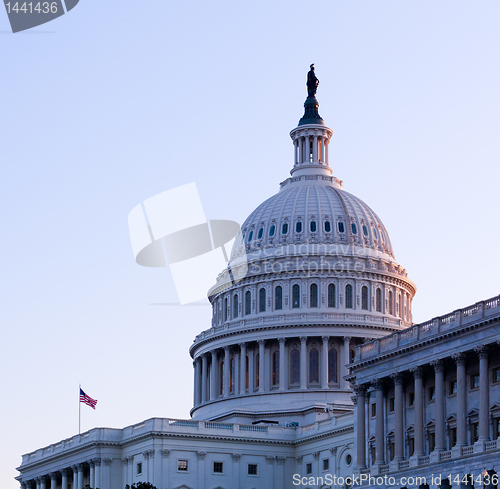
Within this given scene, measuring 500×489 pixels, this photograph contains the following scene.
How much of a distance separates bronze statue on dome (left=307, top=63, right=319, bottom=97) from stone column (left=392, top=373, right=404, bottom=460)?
84256 millimetres

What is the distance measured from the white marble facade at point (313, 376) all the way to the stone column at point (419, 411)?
9 centimetres

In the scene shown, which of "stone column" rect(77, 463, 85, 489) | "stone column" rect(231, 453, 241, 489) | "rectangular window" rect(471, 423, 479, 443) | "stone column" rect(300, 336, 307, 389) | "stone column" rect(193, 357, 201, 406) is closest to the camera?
"rectangular window" rect(471, 423, 479, 443)

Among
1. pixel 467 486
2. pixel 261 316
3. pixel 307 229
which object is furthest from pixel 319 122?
pixel 467 486

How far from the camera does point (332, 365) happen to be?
144875mm

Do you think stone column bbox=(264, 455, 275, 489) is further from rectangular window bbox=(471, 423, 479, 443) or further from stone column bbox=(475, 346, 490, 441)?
stone column bbox=(475, 346, 490, 441)

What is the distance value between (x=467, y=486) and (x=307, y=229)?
249 feet

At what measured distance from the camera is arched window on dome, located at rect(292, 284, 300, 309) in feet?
490

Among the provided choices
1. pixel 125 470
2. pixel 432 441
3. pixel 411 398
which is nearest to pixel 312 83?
pixel 125 470

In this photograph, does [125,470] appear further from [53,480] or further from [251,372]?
[251,372]

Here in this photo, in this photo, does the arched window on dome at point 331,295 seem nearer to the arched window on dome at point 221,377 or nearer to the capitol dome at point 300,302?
the capitol dome at point 300,302

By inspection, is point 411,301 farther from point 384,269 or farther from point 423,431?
point 423,431

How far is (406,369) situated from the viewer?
8962 centimetres

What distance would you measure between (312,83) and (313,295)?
36.7 m

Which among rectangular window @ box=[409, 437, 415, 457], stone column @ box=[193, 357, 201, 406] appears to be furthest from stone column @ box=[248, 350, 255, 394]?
rectangular window @ box=[409, 437, 415, 457]
